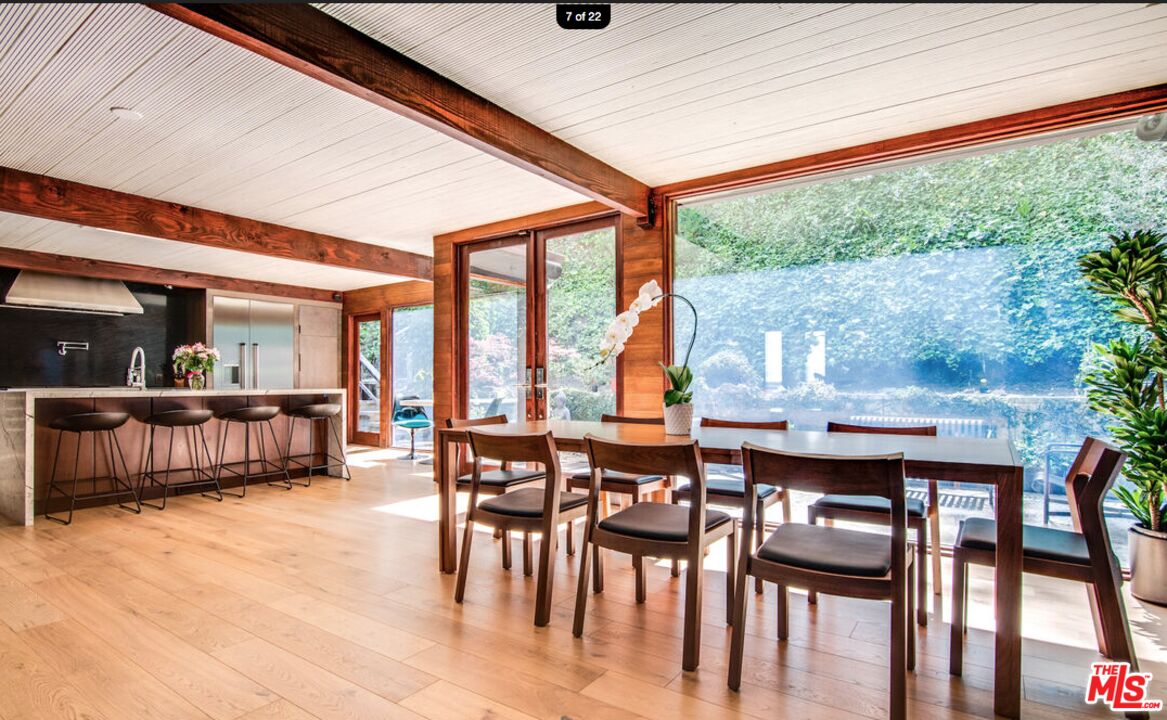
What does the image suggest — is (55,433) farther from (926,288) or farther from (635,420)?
(926,288)

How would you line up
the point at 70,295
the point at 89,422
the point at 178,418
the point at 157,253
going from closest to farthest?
the point at 89,422, the point at 178,418, the point at 157,253, the point at 70,295

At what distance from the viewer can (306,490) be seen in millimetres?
5418

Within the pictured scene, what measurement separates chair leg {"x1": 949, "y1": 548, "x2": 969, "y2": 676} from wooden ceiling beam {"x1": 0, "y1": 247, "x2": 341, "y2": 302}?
855cm

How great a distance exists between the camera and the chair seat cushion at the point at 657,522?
216 centimetres

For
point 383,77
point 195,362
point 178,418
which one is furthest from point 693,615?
point 195,362

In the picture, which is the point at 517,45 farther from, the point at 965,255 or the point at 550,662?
the point at 965,255

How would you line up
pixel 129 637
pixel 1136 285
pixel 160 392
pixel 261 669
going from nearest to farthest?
1. pixel 261 669
2. pixel 129 637
3. pixel 1136 285
4. pixel 160 392

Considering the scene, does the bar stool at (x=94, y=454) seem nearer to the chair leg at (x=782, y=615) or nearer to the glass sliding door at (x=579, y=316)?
→ the glass sliding door at (x=579, y=316)

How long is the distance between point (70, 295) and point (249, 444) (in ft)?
10.7

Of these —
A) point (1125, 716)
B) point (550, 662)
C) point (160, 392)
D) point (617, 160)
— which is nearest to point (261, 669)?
point (550, 662)

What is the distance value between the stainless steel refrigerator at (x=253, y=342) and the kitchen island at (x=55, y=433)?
277 centimetres

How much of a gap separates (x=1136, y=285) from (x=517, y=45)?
3.01 meters

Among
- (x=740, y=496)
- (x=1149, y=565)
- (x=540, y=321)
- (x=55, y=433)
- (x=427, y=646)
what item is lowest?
(x=427, y=646)

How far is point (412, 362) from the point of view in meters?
8.57
